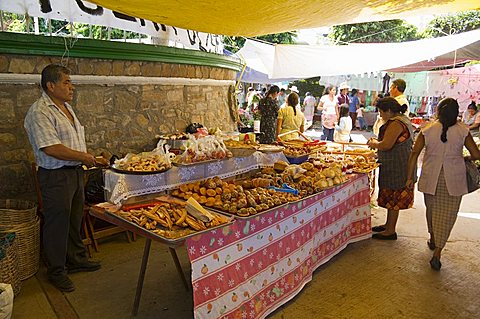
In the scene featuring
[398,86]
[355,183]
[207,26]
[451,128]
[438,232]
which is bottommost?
[438,232]

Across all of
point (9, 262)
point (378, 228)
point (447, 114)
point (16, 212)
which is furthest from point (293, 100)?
point (9, 262)

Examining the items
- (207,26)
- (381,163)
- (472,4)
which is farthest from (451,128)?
(207,26)

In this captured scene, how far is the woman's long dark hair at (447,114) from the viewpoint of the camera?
12.5 feet

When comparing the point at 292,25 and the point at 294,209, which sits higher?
the point at 292,25

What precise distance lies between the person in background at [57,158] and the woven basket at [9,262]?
259 mm

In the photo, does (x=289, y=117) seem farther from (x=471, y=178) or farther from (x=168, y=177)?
(x=168, y=177)

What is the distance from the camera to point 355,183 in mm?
4383

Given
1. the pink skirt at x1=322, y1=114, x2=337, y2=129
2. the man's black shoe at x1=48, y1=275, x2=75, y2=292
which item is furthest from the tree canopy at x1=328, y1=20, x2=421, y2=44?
the man's black shoe at x1=48, y1=275, x2=75, y2=292

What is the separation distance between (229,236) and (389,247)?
2828 millimetres

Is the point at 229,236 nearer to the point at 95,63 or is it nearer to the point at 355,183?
the point at 355,183

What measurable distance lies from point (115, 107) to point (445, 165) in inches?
161

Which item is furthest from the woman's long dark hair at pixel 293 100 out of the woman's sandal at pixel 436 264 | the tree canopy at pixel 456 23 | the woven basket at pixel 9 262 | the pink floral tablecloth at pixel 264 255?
the tree canopy at pixel 456 23

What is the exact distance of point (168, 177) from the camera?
3.09 m

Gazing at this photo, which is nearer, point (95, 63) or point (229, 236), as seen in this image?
point (229, 236)
